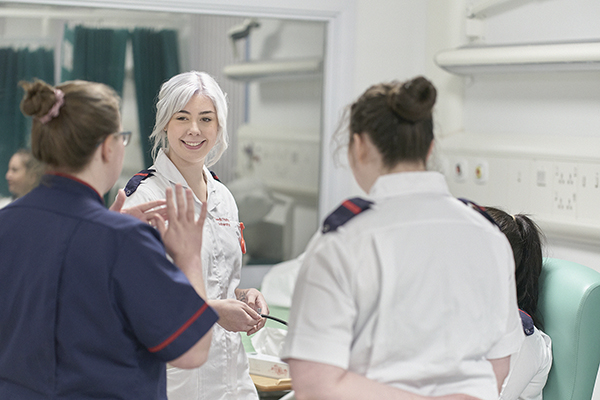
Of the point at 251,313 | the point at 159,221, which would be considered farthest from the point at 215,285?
the point at 159,221

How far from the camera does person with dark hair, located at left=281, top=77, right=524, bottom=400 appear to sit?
1066 mm

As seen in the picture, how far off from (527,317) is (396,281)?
2.64 feet

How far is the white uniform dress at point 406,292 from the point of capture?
3.50 ft

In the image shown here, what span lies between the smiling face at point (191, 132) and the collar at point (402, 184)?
29.0 inches

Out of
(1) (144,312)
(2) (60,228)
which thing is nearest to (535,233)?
(1) (144,312)

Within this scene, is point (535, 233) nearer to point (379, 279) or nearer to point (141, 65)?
point (379, 279)

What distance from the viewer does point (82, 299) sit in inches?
43.4

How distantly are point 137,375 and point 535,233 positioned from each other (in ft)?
3.99

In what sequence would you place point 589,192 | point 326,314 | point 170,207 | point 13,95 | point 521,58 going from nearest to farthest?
point 326,314 < point 170,207 < point 589,192 < point 521,58 < point 13,95

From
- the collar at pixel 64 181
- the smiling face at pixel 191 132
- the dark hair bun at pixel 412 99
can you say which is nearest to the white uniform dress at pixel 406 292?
the dark hair bun at pixel 412 99

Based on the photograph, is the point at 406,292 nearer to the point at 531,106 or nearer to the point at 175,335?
the point at 175,335

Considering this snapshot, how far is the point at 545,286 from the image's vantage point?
1.95m

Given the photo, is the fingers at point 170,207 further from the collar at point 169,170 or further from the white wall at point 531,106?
the white wall at point 531,106

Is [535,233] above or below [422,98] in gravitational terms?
below
